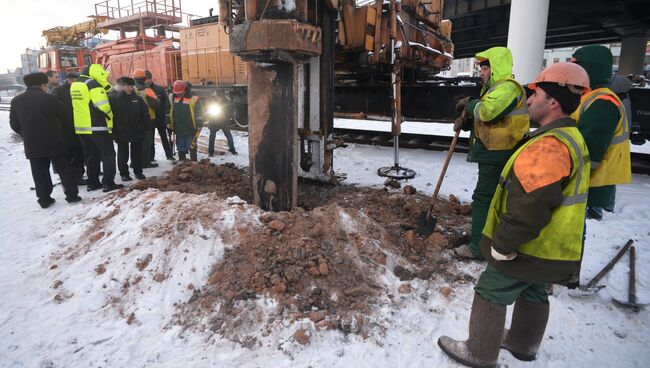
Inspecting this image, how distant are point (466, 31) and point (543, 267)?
20.9 meters

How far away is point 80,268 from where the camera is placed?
11.1 ft

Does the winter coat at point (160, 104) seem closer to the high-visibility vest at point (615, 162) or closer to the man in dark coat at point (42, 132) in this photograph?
the man in dark coat at point (42, 132)

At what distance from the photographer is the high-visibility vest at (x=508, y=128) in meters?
3.17

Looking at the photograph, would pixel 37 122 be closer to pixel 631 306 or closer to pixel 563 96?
pixel 563 96

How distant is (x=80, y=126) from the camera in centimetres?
558

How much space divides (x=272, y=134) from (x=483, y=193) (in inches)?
86.4

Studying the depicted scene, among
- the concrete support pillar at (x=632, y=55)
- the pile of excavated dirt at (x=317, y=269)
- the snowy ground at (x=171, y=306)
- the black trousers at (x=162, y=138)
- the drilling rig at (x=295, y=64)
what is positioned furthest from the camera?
the concrete support pillar at (x=632, y=55)

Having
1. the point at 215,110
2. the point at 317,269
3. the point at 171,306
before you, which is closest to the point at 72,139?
the point at 215,110

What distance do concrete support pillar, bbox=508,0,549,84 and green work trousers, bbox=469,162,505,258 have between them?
7.88m

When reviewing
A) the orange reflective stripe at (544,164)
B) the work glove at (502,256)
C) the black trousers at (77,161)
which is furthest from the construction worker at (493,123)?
the black trousers at (77,161)

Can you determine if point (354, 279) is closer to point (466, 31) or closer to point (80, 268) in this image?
point (80, 268)

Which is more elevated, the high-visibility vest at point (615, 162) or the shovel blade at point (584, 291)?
the high-visibility vest at point (615, 162)

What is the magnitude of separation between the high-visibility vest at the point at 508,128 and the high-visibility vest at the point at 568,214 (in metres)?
1.32

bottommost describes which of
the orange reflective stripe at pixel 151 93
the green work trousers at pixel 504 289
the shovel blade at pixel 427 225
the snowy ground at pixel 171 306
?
the snowy ground at pixel 171 306
